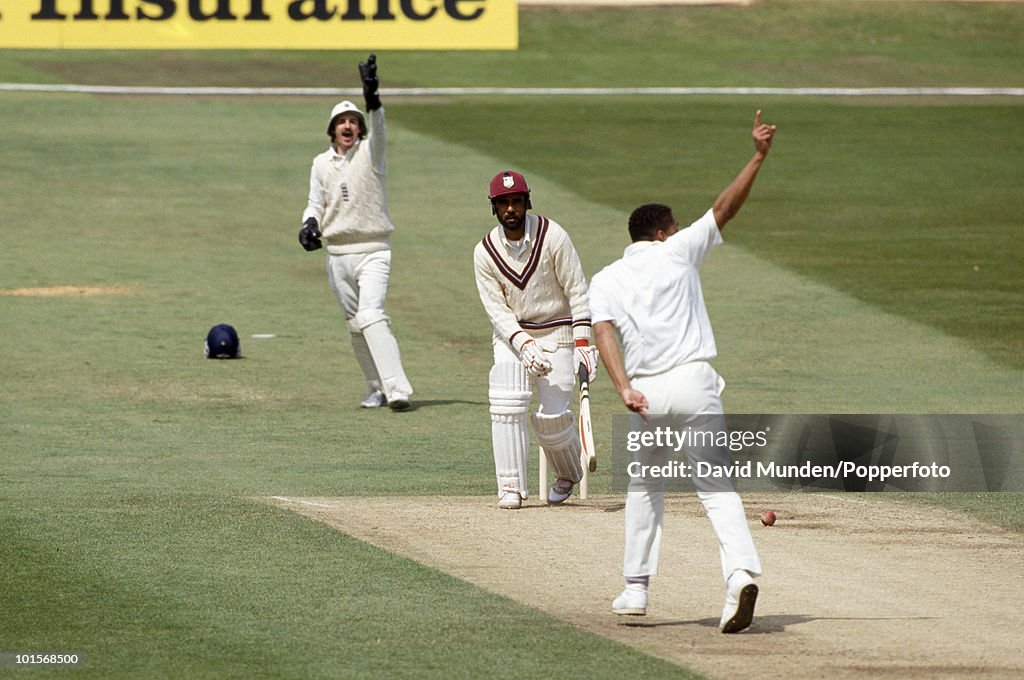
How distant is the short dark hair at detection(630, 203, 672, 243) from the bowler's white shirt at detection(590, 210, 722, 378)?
14cm

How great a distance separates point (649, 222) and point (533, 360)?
2496mm

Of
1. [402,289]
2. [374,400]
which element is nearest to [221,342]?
[374,400]

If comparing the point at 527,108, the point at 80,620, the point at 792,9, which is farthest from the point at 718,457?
the point at 792,9

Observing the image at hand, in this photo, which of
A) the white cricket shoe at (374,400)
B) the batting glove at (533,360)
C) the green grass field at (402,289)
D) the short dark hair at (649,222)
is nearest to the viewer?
the short dark hair at (649,222)

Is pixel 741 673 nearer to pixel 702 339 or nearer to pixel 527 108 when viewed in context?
pixel 702 339

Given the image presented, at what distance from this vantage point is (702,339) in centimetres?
886

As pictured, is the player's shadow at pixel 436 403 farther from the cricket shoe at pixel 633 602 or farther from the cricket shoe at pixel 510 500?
the cricket shoe at pixel 633 602

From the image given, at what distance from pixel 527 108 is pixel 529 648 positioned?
28401mm

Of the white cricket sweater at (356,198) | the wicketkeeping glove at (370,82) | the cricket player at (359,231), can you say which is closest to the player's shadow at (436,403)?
the cricket player at (359,231)

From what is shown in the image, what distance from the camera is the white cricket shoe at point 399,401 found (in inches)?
620

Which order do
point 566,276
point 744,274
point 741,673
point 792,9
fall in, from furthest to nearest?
point 792,9, point 744,274, point 566,276, point 741,673

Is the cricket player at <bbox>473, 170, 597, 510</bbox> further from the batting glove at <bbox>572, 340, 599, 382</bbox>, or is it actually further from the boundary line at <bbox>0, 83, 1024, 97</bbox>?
the boundary line at <bbox>0, 83, 1024, 97</bbox>

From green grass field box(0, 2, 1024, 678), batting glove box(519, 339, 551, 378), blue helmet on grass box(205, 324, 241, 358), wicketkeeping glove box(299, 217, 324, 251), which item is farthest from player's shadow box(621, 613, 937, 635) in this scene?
blue helmet on grass box(205, 324, 241, 358)

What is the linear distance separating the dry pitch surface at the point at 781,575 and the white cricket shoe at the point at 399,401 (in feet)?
12.1
